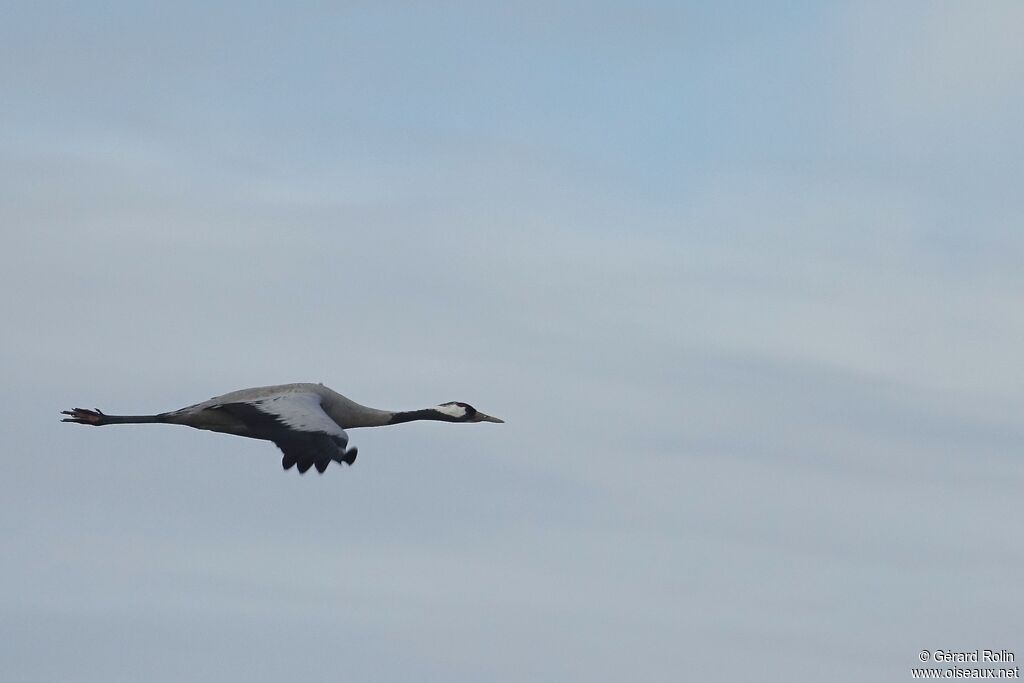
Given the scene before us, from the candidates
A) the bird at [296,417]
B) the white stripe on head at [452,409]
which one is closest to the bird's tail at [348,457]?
the bird at [296,417]

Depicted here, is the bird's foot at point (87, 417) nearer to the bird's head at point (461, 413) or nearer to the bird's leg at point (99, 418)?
the bird's leg at point (99, 418)

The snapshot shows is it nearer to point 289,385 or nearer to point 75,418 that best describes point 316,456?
point 289,385

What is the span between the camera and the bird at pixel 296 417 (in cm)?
3253

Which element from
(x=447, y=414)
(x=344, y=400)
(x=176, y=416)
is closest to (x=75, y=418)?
(x=176, y=416)

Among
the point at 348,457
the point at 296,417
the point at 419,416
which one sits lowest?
the point at 348,457

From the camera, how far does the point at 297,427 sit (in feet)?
111

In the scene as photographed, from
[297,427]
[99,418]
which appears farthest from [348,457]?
[99,418]

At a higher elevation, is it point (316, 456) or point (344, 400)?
point (344, 400)

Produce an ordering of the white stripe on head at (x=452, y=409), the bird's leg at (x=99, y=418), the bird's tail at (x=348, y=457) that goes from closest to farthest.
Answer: the bird's tail at (x=348, y=457), the bird's leg at (x=99, y=418), the white stripe on head at (x=452, y=409)

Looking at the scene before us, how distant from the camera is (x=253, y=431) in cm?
3703

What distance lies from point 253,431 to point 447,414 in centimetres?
619

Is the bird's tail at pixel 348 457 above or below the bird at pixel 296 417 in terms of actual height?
below

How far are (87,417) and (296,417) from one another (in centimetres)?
638

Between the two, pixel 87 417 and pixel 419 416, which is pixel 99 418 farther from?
pixel 419 416
